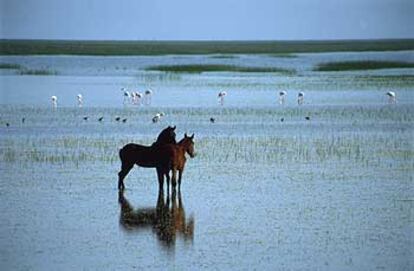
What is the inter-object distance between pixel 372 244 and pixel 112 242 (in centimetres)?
240

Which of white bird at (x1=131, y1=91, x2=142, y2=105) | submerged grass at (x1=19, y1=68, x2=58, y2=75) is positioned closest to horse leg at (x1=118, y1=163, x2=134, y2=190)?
white bird at (x1=131, y1=91, x2=142, y2=105)

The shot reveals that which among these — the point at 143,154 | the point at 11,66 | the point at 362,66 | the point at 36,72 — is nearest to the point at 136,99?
the point at 143,154

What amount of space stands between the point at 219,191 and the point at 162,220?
1960mm

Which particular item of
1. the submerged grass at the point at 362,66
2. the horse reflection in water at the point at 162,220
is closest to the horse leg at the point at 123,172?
the horse reflection in water at the point at 162,220

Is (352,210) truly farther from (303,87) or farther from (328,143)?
(303,87)

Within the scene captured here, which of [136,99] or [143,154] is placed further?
[136,99]

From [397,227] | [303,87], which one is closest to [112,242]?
[397,227]

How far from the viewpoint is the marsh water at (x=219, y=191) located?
9.68 metres

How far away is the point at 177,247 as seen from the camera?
9898 mm

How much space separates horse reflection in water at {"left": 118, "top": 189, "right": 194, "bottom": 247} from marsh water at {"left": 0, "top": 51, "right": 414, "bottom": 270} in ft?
0.04

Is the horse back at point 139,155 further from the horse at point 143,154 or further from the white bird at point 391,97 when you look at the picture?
the white bird at point 391,97

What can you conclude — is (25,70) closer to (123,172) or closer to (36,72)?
(36,72)

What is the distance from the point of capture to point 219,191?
1311 centimetres

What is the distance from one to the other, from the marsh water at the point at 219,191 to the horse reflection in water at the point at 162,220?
0.04 ft
